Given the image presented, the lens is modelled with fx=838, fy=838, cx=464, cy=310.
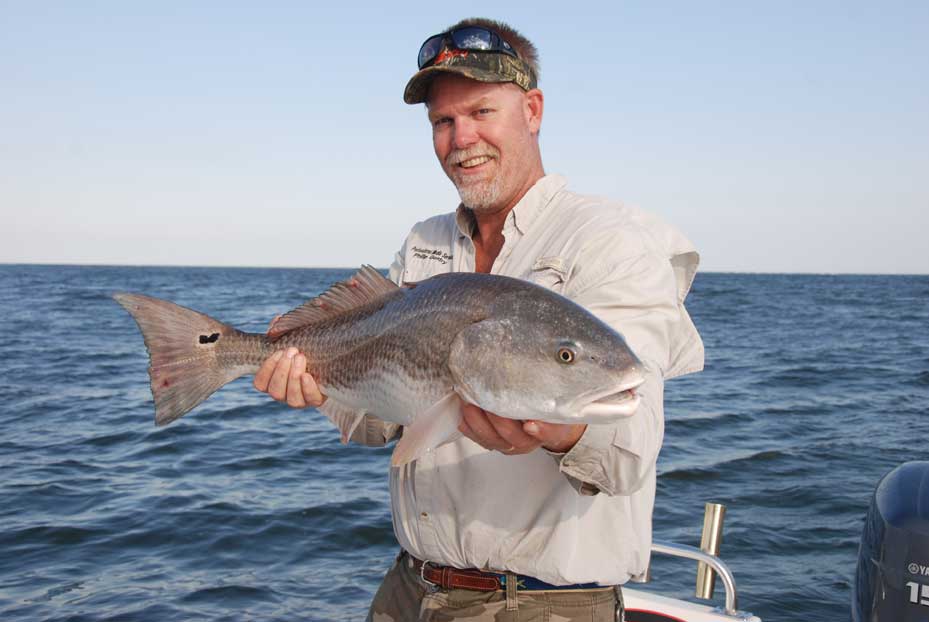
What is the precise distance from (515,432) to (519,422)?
0.14 feet

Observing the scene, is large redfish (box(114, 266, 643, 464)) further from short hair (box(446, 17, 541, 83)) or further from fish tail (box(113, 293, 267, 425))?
short hair (box(446, 17, 541, 83))

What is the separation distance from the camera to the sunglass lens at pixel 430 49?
12.4 ft

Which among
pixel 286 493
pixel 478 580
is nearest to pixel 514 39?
pixel 478 580

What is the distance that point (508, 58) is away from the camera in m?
3.69

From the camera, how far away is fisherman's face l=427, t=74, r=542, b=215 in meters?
3.71

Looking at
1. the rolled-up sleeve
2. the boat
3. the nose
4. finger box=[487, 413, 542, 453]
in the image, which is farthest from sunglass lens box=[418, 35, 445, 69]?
the boat

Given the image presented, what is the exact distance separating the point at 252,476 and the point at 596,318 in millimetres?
10033

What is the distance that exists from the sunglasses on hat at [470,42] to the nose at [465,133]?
0.31 metres

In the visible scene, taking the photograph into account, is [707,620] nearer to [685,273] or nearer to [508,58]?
[685,273]

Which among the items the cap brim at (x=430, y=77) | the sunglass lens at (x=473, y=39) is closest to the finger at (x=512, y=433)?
the cap brim at (x=430, y=77)

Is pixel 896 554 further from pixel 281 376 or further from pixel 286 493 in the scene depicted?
pixel 286 493

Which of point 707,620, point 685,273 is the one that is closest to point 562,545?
point 685,273

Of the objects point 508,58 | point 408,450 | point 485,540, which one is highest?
point 508,58

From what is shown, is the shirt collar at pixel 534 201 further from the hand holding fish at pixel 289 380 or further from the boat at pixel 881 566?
the boat at pixel 881 566
